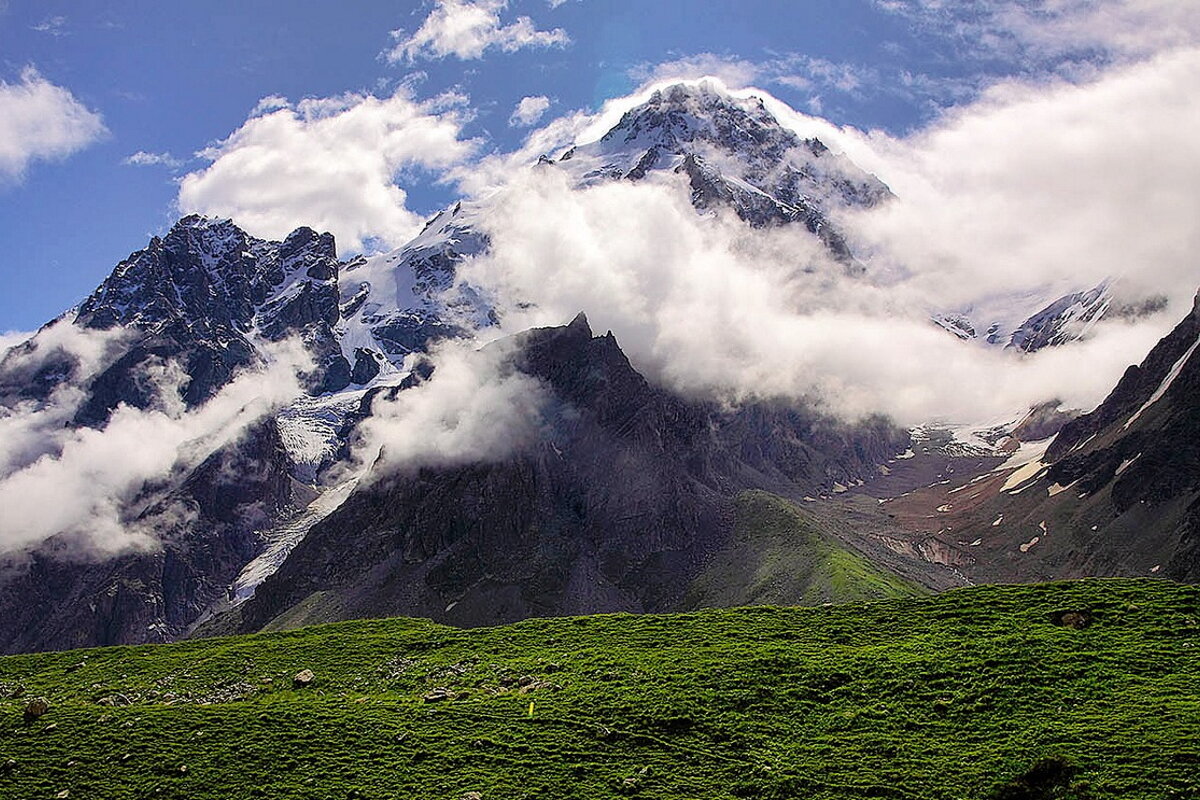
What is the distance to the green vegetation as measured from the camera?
53031 mm

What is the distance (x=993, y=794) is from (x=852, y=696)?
44.5 feet

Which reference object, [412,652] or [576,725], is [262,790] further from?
[412,652]

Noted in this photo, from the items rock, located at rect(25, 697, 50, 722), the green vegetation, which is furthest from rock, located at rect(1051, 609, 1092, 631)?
rock, located at rect(25, 697, 50, 722)

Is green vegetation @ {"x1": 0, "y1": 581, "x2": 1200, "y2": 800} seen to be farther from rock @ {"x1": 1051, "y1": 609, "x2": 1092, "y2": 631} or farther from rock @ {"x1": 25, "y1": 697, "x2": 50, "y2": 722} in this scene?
rock @ {"x1": 25, "y1": 697, "x2": 50, "y2": 722}

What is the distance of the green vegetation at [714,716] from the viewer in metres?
53.0

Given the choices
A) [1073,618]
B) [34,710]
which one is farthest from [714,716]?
[34,710]

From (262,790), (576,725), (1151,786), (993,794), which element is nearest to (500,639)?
(576,725)

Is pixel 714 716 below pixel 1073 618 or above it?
above

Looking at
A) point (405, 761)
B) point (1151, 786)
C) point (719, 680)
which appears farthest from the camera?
point (719, 680)

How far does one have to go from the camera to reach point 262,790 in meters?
55.3

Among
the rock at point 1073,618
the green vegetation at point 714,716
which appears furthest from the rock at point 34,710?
the rock at point 1073,618

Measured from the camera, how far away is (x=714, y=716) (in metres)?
61.4

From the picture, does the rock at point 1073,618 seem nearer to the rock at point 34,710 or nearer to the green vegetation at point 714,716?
the green vegetation at point 714,716

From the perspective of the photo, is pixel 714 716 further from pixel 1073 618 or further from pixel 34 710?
pixel 34 710
